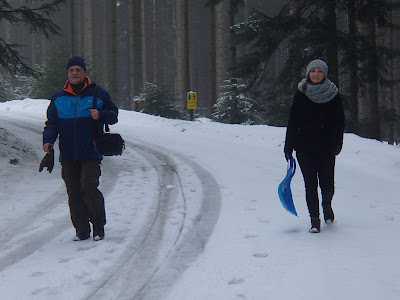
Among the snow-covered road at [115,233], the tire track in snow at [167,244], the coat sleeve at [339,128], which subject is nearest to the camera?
the tire track in snow at [167,244]

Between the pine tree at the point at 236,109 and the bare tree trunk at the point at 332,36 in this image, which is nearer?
the bare tree trunk at the point at 332,36

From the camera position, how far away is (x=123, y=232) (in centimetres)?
572

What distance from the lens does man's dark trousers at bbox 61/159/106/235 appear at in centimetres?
528

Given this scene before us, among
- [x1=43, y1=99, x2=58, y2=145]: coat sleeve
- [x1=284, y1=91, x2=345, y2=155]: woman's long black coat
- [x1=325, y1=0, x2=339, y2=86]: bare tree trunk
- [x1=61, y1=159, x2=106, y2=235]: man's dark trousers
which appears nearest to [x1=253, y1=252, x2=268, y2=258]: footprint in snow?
[x1=284, y1=91, x2=345, y2=155]: woman's long black coat

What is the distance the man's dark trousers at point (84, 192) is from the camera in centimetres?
528

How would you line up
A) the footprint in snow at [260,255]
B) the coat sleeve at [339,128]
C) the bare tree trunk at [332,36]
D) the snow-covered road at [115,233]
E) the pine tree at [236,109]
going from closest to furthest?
the snow-covered road at [115,233]
the footprint in snow at [260,255]
the coat sleeve at [339,128]
the bare tree trunk at [332,36]
the pine tree at [236,109]

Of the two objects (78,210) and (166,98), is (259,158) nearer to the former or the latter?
(78,210)

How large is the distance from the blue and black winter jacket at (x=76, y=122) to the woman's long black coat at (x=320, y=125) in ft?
6.85

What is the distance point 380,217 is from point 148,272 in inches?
133

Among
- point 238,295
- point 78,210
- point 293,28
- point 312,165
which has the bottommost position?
point 238,295

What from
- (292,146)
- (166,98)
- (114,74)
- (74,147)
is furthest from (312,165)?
(114,74)

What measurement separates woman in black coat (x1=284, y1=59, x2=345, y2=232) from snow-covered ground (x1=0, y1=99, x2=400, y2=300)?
62 cm

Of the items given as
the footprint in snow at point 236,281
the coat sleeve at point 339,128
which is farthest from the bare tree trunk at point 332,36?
the footprint in snow at point 236,281

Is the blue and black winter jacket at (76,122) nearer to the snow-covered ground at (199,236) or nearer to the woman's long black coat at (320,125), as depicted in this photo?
the snow-covered ground at (199,236)
